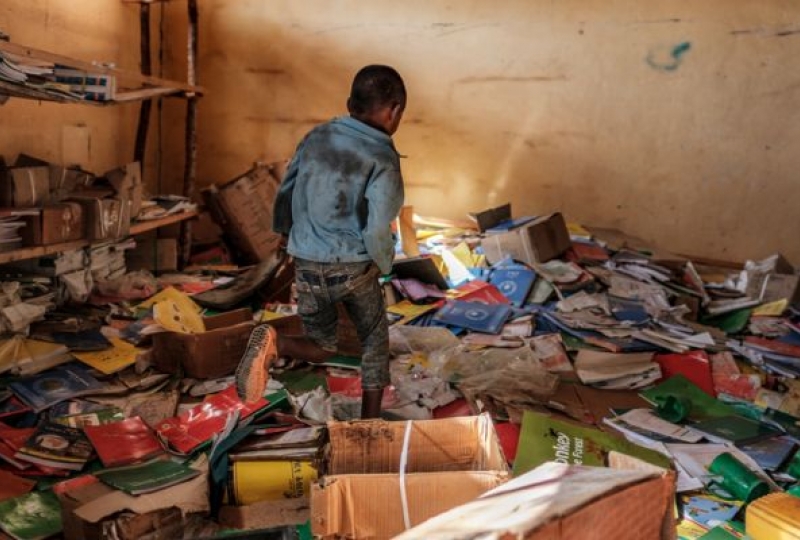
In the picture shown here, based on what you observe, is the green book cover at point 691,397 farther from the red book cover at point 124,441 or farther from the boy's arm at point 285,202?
the red book cover at point 124,441

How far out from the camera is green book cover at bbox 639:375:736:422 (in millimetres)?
3225

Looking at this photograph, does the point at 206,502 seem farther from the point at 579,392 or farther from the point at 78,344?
the point at 579,392

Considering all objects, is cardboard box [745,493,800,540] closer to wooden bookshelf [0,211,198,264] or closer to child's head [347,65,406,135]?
child's head [347,65,406,135]

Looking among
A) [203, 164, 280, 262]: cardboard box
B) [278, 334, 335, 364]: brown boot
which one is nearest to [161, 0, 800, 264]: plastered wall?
[203, 164, 280, 262]: cardboard box

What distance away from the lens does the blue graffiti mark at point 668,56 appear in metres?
5.53

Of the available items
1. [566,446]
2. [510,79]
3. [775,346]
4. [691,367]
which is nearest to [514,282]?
[691,367]

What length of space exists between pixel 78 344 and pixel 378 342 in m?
1.68

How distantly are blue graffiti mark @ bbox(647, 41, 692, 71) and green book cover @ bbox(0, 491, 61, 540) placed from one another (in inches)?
212

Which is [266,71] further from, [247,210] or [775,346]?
[775,346]

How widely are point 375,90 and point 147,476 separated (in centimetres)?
156

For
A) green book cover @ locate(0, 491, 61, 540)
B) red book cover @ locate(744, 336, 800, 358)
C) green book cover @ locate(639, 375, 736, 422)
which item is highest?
red book cover @ locate(744, 336, 800, 358)

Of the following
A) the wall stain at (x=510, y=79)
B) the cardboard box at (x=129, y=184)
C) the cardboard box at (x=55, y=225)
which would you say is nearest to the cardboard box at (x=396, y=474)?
the cardboard box at (x=55, y=225)

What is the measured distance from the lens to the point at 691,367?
372cm

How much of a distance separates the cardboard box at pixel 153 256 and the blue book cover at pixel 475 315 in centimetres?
214
